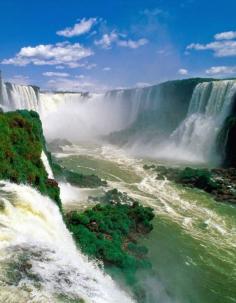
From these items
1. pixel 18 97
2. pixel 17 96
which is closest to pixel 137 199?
pixel 17 96

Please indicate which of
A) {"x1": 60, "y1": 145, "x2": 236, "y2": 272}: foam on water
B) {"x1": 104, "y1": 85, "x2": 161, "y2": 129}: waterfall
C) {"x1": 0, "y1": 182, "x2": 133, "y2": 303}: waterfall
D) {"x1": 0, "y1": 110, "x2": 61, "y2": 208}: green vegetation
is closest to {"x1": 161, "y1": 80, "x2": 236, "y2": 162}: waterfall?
{"x1": 60, "y1": 145, "x2": 236, "y2": 272}: foam on water

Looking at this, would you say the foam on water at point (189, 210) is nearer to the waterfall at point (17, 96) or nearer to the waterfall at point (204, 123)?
the waterfall at point (204, 123)

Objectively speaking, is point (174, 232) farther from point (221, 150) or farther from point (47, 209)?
point (221, 150)

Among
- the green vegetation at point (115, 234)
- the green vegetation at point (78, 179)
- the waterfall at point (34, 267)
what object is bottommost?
the green vegetation at point (78, 179)

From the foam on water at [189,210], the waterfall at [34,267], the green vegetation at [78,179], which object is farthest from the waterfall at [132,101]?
the waterfall at [34,267]

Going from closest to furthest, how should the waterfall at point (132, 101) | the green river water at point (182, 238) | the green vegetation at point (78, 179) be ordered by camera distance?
the green river water at point (182, 238) < the green vegetation at point (78, 179) < the waterfall at point (132, 101)

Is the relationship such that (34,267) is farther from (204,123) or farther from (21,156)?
(204,123)

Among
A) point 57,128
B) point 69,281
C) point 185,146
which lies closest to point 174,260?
point 69,281
